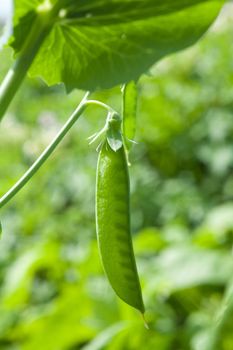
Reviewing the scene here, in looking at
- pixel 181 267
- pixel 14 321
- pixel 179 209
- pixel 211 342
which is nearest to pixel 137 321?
pixel 181 267

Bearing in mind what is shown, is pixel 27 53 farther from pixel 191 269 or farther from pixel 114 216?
pixel 191 269

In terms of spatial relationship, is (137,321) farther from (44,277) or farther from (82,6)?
(82,6)

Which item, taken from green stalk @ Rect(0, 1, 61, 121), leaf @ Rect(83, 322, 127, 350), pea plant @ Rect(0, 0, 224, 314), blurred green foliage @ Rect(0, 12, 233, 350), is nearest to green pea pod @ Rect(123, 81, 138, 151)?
pea plant @ Rect(0, 0, 224, 314)

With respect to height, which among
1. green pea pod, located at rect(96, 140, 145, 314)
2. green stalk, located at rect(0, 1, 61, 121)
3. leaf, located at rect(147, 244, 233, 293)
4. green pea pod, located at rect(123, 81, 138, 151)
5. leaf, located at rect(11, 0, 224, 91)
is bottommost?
leaf, located at rect(147, 244, 233, 293)

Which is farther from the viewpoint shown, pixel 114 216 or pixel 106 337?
pixel 106 337

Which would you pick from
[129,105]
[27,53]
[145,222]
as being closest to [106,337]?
[145,222]

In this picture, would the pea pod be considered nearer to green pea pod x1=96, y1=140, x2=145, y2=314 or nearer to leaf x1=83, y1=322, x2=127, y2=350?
green pea pod x1=96, y1=140, x2=145, y2=314

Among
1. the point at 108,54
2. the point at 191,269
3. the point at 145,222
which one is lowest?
the point at 145,222

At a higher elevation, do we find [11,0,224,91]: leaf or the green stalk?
the green stalk
